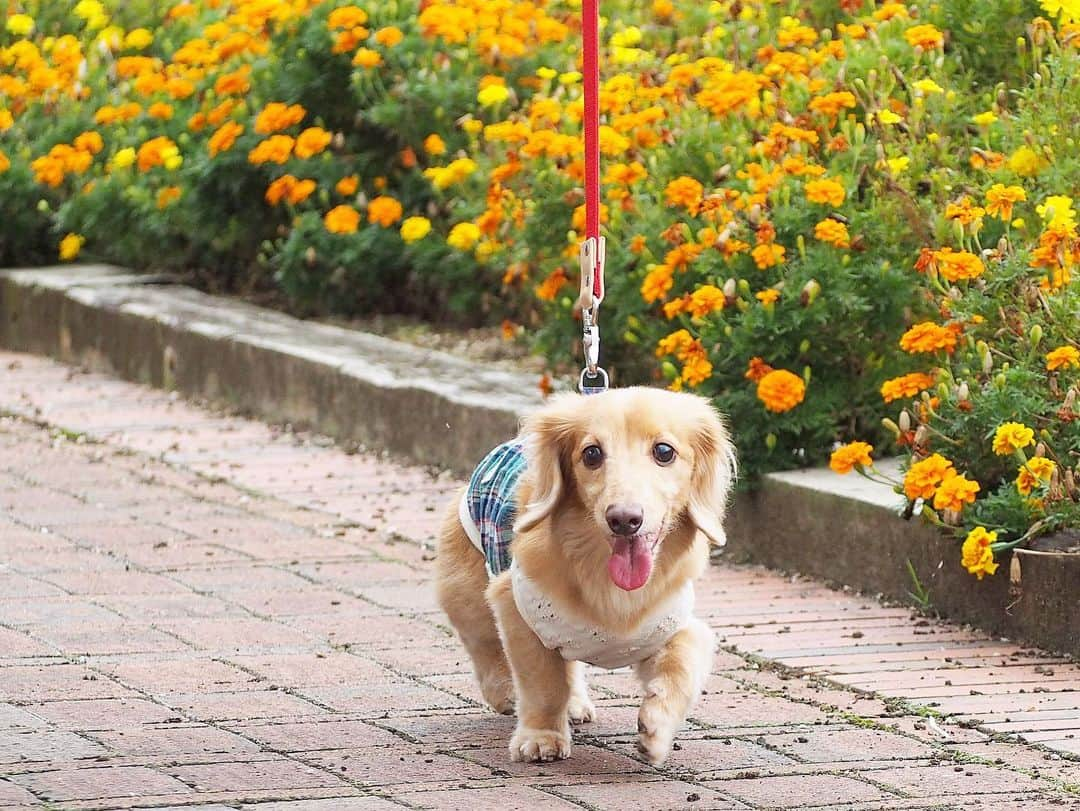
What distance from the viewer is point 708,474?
12.8 feet

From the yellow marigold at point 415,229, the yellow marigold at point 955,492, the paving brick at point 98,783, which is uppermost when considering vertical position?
the yellow marigold at point 415,229

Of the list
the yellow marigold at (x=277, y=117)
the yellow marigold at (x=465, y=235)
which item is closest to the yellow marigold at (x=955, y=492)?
the yellow marigold at (x=465, y=235)

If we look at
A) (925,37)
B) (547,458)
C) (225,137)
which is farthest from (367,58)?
(547,458)

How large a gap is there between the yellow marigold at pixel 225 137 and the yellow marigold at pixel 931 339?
436cm

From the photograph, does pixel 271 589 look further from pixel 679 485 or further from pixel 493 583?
pixel 679 485

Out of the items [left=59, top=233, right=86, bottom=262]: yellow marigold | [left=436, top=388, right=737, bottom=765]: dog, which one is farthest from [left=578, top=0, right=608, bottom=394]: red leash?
[left=59, top=233, right=86, bottom=262]: yellow marigold

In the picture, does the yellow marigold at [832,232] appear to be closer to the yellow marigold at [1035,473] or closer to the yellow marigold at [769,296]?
the yellow marigold at [769,296]

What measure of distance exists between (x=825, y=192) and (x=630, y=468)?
2243mm

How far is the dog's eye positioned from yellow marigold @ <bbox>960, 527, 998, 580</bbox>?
1371 mm

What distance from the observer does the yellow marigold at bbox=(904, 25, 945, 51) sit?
19.6 ft

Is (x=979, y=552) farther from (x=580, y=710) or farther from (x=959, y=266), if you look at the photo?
(x=580, y=710)

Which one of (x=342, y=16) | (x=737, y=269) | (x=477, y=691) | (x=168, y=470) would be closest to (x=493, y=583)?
(x=477, y=691)

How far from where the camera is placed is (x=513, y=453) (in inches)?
168

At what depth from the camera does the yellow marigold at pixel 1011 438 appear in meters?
4.78
